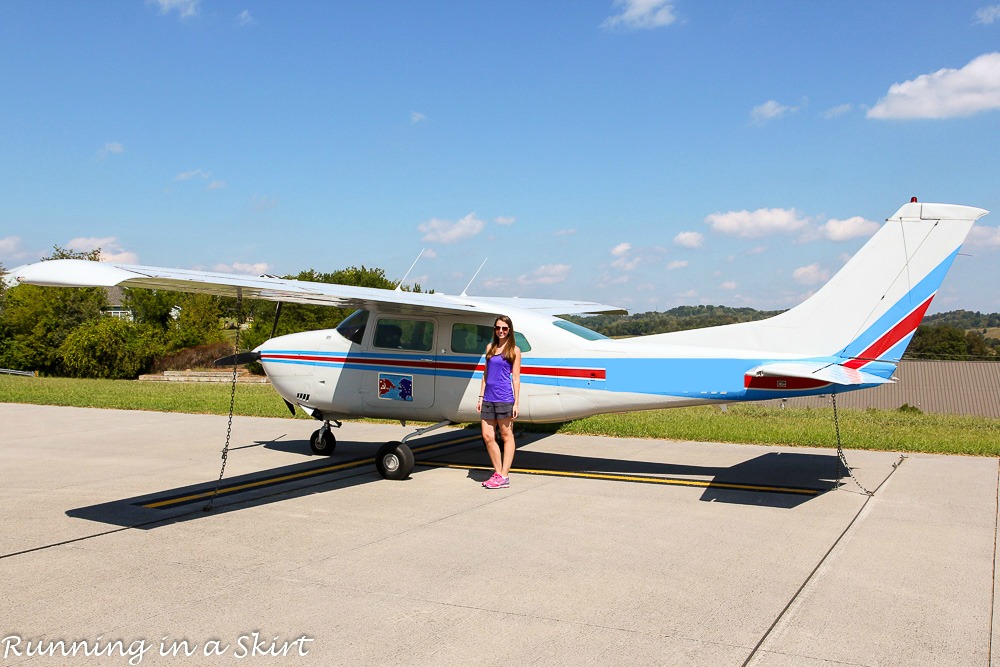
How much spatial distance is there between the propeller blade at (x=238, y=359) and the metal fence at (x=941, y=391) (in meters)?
41.1

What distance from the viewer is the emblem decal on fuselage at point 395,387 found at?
31.4 feet

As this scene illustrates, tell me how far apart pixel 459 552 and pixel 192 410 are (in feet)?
41.0

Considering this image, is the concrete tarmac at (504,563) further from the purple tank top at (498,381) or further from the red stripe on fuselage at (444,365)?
the red stripe on fuselage at (444,365)

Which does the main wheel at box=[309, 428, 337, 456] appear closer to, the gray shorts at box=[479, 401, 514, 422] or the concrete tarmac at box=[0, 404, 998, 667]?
the concrete tarmac at box=[0, 404, 998, 667]

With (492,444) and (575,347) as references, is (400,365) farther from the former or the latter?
(575,347)

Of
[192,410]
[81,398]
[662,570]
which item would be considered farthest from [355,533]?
[81,398]

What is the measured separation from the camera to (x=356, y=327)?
9.99 metres

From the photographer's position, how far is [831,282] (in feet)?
26.5

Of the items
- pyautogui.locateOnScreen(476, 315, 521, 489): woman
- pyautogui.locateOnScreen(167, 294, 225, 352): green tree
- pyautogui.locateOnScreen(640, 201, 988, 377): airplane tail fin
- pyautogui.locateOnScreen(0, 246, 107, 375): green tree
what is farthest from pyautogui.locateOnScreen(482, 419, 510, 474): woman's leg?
pyautogui.locateOnScreen(0, 246, 107, 375): green tree

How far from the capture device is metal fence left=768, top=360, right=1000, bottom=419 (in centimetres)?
4759

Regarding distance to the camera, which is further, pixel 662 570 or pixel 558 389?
pixel 558 389

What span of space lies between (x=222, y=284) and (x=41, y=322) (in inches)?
1691

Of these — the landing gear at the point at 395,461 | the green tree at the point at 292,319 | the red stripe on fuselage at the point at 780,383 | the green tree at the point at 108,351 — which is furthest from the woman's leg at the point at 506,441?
the green tree at the point at 108,351

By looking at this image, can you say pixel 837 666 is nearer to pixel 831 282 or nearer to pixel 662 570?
pixel 662 570
